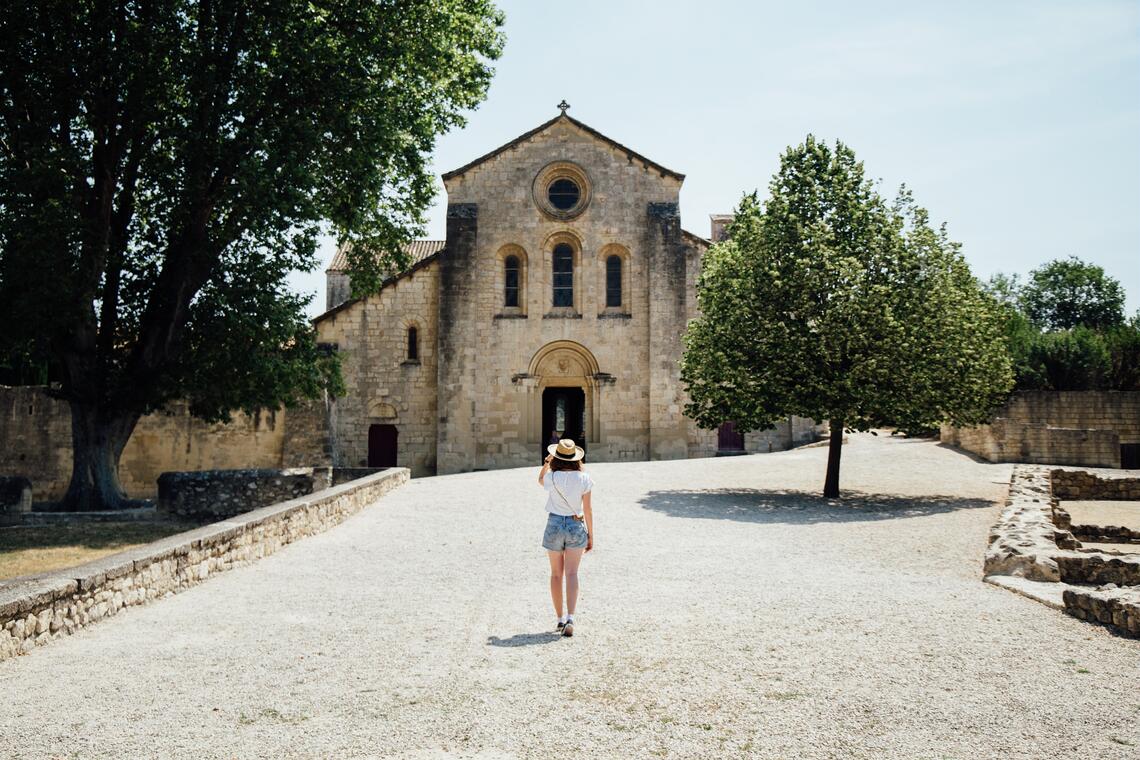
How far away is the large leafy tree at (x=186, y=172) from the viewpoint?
15711 mm

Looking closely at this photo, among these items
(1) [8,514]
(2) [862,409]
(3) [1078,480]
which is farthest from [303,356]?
(3) [1078,480]

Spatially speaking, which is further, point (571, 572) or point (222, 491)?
point (222, 491)

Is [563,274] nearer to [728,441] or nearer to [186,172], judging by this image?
[728,441]

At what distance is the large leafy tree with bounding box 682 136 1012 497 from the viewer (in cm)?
1714

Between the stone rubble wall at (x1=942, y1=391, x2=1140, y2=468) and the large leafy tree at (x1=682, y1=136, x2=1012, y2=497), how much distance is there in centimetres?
765

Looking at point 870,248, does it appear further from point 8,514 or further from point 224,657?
point 8,514

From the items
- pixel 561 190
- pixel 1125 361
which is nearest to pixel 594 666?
pixel 561 190

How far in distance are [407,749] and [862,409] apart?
1459cm

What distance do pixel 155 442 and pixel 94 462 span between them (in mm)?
9196

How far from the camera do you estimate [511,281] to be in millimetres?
30047

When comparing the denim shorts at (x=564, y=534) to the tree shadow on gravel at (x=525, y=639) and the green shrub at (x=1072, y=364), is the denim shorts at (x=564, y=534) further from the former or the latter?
the green shrub at (x=1072, y=364)

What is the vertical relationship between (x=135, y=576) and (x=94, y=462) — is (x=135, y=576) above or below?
below

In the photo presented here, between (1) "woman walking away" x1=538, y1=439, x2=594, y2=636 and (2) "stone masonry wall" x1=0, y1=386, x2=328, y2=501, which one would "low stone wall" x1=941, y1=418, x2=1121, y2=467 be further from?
(1) "woman walking away" x1=538, y1=439, x2=594, y2=636

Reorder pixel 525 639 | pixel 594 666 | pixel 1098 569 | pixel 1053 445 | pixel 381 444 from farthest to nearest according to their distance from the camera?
pixel 381 444 < pixel 1053 445 < pixel 1098 569 < pixel 525 639 < pixel 594 666
